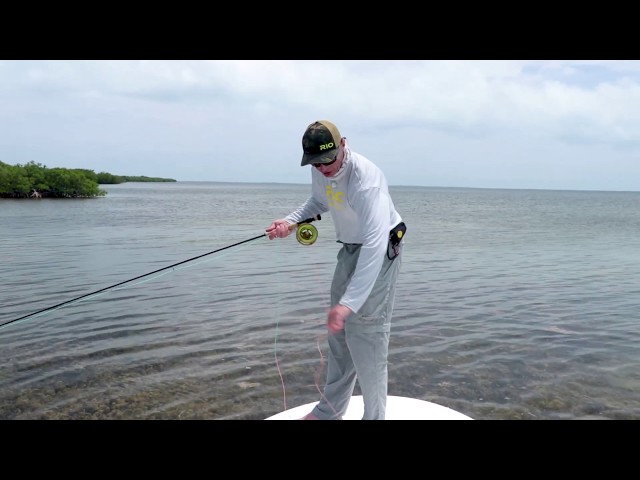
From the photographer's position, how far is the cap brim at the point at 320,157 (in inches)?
143

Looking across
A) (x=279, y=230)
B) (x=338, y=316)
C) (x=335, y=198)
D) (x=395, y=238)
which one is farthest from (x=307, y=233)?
(x=338, y=316)

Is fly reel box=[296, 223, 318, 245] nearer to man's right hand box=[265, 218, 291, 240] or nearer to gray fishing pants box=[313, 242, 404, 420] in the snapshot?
man's right hand box=[265, 218, 291, 240]

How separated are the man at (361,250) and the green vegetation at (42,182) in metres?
77.4

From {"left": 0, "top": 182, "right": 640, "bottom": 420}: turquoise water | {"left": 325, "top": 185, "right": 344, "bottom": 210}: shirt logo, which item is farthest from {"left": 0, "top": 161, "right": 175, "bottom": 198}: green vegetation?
{"left": 325, "top": 185, "right": 344, "bottom": 210}: shirt logo

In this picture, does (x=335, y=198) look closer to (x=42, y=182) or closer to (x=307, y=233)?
(x=307, y=233)

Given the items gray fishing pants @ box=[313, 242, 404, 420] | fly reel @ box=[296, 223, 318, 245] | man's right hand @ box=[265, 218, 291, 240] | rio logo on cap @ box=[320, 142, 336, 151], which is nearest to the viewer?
rio logo on cap @ box=[320, 142, 336, 151]

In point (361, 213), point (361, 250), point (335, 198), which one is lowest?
A: point (361, 250)

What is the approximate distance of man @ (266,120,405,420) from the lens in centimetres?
362

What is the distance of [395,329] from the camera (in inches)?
353

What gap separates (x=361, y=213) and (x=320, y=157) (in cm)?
54

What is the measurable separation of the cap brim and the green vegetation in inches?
3054

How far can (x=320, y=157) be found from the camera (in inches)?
144
